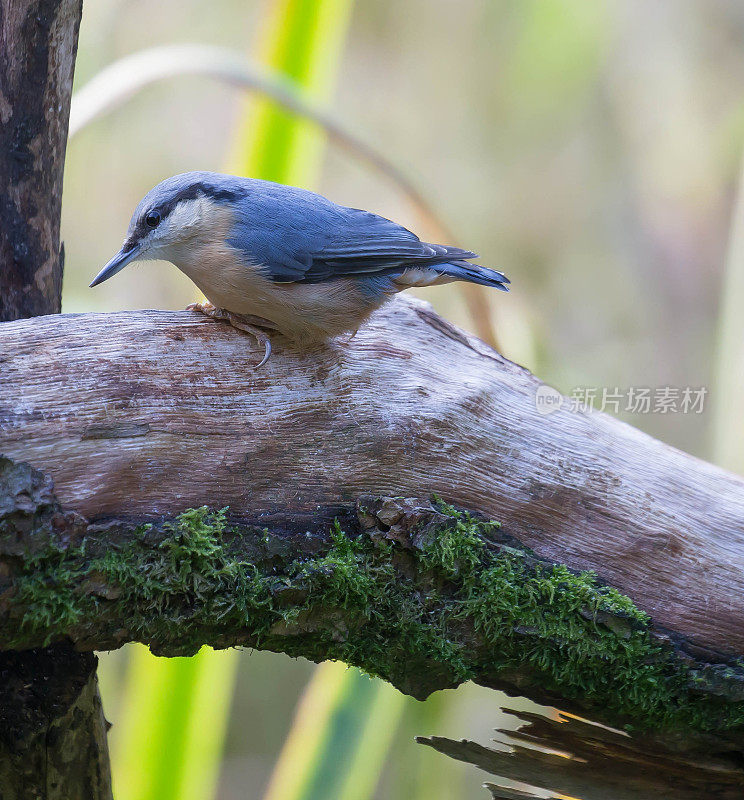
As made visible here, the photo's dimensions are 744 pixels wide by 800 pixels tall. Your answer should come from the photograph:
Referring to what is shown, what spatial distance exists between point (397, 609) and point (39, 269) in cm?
117

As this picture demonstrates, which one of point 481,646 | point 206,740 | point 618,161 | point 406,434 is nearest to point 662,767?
point 481,646

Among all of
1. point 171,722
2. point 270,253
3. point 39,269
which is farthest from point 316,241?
point 171,722

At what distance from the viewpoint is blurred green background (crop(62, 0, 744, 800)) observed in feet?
14.5

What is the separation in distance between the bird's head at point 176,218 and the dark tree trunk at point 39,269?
175 millimetres

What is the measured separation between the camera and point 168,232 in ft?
6.70

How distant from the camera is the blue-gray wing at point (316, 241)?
2004 mm

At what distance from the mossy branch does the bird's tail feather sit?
2.18 feet

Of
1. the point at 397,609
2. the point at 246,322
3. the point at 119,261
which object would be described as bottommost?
the point at 397,609

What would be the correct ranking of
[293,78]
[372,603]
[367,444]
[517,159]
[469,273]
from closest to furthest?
[372,603]
[367,444]
[469,273]
[293,78]
[517,159]

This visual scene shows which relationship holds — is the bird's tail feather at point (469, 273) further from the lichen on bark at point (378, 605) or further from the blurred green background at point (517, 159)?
the blurred green background at point (517, 159)

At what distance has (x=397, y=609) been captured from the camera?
1.76m

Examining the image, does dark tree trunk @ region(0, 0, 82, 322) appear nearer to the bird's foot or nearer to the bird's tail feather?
the bird's foot

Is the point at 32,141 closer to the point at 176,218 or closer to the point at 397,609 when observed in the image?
the point at 176,218

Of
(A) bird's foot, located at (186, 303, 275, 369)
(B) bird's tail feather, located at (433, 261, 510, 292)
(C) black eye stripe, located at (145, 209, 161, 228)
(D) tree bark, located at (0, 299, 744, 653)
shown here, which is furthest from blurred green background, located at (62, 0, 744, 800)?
(A) bird's foot, located at (186, 303, 275, 369)
